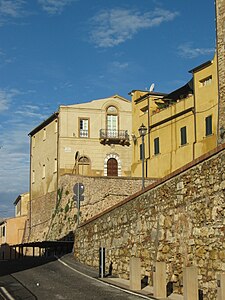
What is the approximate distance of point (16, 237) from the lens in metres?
60.9

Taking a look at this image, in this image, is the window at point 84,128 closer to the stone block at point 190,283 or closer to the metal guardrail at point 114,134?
the metal guardrail at point 114,134

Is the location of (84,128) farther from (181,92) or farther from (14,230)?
(14,230)

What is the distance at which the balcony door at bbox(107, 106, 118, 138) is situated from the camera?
54.0 m

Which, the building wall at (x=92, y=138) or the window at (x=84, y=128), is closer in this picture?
the building wall at (x=92, y=138)

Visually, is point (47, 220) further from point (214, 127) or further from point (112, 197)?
point (214, 127)

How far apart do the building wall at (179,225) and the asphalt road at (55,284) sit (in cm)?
137

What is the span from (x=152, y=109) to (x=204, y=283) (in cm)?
3408

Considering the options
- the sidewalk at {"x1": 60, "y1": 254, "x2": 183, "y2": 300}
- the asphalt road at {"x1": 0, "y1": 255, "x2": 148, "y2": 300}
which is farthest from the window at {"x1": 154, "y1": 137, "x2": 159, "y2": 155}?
the asphalt road at {"x1": 0, "y1": 255, "x2": 148, "y2": 300}

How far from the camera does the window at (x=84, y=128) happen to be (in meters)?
53.0

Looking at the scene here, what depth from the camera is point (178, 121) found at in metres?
41.2

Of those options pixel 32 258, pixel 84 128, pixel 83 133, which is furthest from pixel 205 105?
pixel 84 128

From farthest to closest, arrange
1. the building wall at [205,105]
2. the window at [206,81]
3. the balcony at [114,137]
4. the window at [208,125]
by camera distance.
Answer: the balcony at [114,137], the window at [206,81], the window at [208,125], the building wall at [205,105]

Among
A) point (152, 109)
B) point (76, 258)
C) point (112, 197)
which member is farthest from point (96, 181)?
point (76, 258)

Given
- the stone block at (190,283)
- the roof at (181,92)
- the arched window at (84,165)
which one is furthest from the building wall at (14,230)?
the stone block at (190,283)
